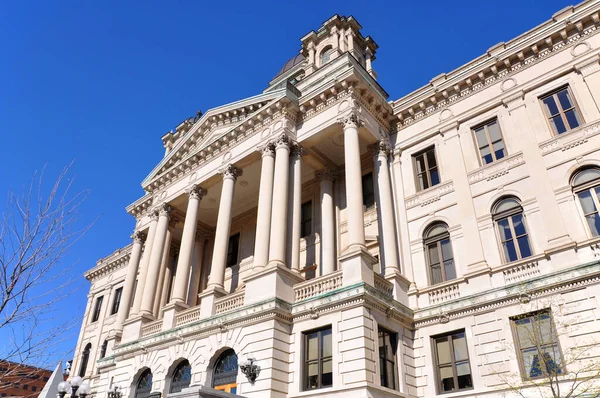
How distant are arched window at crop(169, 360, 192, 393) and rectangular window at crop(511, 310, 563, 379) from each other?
1254 cm

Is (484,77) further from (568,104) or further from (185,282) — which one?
(185,282)

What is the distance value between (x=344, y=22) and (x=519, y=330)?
2095 centimetres

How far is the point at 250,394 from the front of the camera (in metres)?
16.1

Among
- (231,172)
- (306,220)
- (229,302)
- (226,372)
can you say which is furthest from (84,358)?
(226,372)

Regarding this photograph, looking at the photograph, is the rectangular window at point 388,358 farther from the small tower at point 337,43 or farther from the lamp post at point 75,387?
the small tower at point 337,43

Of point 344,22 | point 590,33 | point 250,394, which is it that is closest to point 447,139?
point 590,33

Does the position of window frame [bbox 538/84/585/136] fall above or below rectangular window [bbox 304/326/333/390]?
above

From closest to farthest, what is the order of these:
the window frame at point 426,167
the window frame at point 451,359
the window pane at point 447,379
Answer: the window frame at point 451,359
the window pane at point 447,379
the window frame at point 426,167

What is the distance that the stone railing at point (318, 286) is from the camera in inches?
690

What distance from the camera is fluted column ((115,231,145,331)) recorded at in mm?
27422

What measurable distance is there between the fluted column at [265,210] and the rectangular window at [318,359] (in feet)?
13.0

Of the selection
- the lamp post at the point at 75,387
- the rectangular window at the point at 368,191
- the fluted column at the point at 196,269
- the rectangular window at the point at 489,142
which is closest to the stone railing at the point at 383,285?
the rectangular window at the point at 368,191

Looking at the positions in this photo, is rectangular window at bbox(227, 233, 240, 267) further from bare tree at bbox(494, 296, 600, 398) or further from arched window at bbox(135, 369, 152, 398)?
bare tree at bbox(494, 296, 600, 398)

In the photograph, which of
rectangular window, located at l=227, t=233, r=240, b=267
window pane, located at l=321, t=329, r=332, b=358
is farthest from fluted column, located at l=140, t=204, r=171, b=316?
window pane, located at l=321, t=329, r=332, b=358
